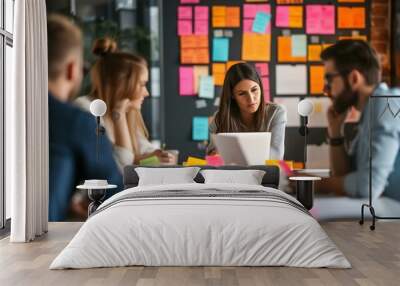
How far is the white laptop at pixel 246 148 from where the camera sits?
7105mm

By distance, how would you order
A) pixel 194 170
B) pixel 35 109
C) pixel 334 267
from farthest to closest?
pixel 194 170, pixel 35 109, pixel 334 267

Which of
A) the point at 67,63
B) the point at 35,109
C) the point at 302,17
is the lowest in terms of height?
the point at 35,109

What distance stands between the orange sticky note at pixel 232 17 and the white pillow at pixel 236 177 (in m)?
1.84

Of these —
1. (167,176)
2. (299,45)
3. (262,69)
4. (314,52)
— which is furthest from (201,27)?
(167,176)

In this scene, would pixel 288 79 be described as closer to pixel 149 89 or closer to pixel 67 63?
pixel 149 89

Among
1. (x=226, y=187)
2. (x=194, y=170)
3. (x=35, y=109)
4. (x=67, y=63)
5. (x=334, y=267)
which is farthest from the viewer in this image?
(x=67, y=63)

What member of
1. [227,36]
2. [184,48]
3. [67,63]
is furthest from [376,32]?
[67,63]

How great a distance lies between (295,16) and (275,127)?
1323 millimetres

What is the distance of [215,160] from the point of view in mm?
7312

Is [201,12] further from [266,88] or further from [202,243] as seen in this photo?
[202,243]

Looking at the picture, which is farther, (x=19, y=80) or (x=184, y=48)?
(x=184, y=48)

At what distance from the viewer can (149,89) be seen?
24.5 ft

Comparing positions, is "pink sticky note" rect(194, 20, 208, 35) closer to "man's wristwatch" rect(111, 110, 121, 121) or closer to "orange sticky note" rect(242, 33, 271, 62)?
"orange sticky note" rect(242, 33, 271, 62)

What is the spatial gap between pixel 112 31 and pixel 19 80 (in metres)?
1.81
